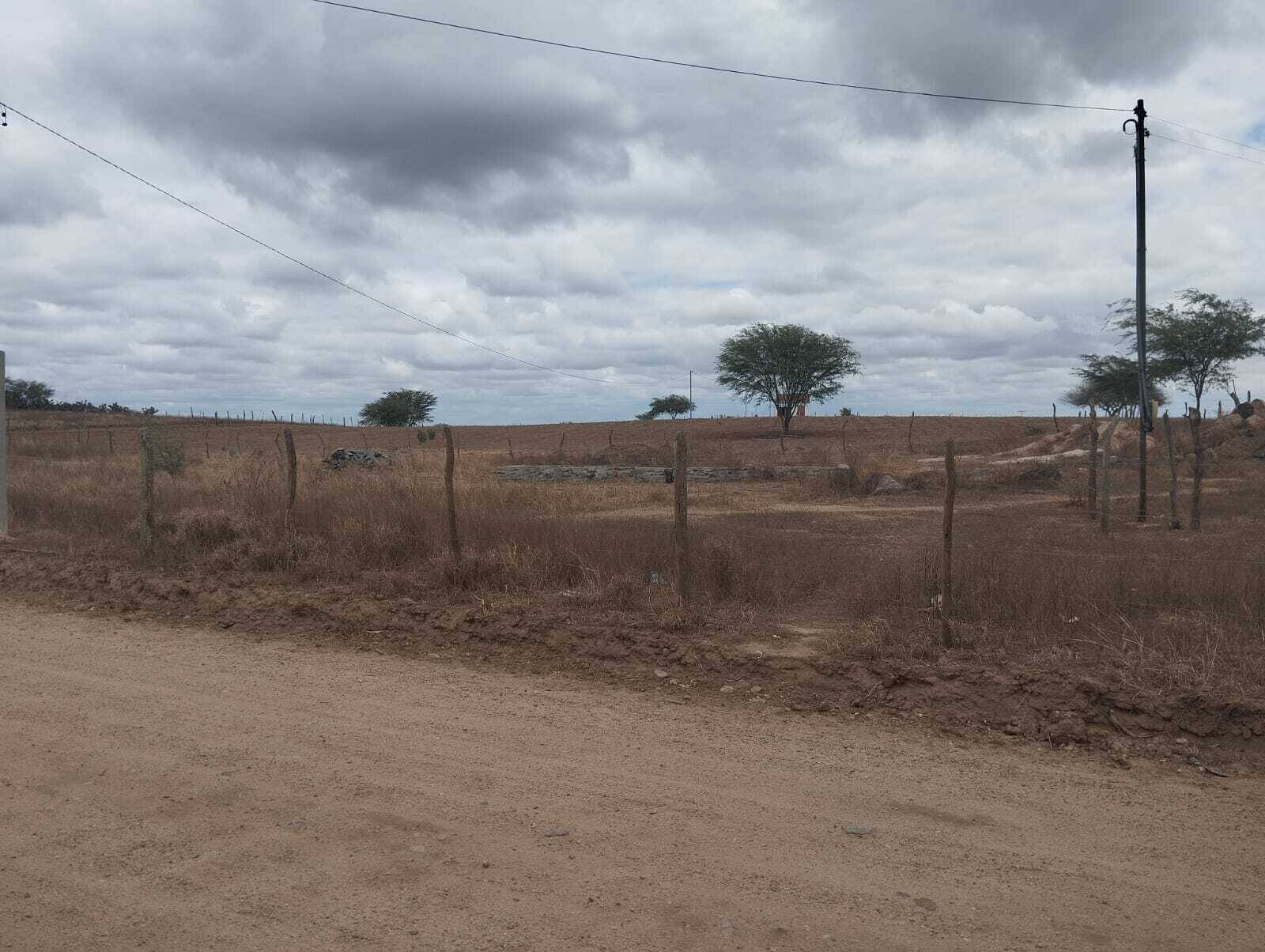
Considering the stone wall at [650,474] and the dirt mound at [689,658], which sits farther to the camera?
the stone wall at [650,474]

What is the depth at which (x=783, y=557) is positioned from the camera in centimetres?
1163

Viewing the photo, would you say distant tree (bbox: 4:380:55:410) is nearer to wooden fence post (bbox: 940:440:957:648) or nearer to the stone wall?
the stone wall

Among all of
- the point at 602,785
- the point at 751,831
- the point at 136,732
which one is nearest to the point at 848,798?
the point at 751,831

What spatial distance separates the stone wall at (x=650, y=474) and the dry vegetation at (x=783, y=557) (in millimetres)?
6360

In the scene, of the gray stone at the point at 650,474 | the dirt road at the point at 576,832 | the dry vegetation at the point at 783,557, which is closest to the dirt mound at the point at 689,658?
the dry vegetation at the point at 783,557

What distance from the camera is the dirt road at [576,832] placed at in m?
3.77

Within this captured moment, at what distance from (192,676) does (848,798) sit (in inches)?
213

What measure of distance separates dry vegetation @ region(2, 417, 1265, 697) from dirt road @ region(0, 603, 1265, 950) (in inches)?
76.6

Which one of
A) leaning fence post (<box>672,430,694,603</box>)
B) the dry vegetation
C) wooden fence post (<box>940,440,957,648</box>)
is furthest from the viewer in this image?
leaning fence post (<box>672,430,694,603</box>)

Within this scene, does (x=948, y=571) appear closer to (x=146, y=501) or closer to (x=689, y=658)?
(x=689, y=658)

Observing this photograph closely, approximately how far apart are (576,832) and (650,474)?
2709 cm

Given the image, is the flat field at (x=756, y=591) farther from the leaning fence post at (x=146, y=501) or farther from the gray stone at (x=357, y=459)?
the gray stone at (x=357, y=459)

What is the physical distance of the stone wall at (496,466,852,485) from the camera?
102ft

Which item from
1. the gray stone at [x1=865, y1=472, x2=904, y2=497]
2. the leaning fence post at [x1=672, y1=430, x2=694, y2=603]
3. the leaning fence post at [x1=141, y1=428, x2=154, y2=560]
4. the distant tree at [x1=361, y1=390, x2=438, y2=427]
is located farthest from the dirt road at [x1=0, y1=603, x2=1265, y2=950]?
the distant tree at [x1=361, y1=390, x2=438, y2=427]
